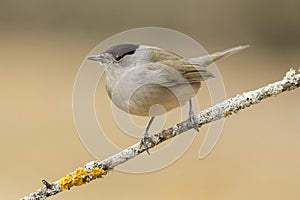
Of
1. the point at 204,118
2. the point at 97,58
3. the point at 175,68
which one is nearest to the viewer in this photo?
the point at 204,118

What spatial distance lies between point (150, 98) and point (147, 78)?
11cm

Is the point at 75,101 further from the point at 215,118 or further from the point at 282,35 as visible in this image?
the point at 282,35

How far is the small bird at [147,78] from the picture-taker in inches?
107

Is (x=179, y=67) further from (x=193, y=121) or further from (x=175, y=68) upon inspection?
(x=193, y=121)

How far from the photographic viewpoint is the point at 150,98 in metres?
2.75

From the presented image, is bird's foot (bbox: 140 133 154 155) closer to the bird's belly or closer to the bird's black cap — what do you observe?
the bird's belly

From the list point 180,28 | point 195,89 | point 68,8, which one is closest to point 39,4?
point 68,8

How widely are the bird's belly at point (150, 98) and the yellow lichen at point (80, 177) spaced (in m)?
0.23

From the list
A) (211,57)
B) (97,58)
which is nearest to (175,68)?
(211,57)

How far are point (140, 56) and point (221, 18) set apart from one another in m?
5.23

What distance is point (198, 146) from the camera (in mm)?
6375

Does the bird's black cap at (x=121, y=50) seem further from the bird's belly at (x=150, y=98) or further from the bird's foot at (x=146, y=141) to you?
the bird's foot at (x=146, y=141)

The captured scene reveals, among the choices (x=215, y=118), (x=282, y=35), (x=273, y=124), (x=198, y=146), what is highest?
(x=282, y=35)

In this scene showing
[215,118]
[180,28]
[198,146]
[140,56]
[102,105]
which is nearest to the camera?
[215,118]
